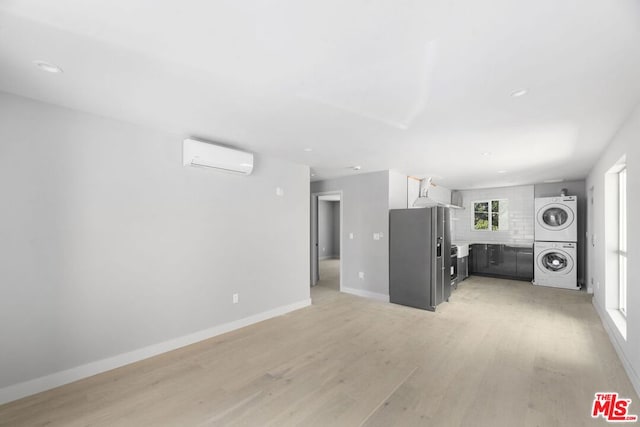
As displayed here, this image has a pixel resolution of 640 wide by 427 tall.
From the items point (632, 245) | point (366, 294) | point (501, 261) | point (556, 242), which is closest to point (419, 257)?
point (366, 294)

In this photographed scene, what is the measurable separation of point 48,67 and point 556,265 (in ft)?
25.7

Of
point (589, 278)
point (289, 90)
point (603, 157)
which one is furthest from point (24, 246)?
point (589, 278)

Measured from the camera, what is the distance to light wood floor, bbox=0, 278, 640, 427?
1.96 m

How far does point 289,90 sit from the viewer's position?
2.02 meters

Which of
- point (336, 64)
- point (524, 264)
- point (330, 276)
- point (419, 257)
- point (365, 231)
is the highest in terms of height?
point (336, 64)

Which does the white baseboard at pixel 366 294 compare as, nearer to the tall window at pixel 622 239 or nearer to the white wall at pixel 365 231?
the white wall at pixel 365 231

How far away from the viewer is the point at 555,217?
19.4 feet

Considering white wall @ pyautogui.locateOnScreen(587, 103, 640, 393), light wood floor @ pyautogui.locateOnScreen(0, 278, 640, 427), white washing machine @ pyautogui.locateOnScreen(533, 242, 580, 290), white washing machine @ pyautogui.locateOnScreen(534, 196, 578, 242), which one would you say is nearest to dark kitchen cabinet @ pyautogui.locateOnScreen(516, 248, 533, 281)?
→ white washing machine @ pyautogui.locateOnScreen(533, 242, 580, 290)

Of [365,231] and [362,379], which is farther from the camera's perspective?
[365,231]

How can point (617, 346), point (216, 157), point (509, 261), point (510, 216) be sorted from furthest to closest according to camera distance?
point (510, 216) → point (509, 261) → point (216, 157) → point (617, 346)

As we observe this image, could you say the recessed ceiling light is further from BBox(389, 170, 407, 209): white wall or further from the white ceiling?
BBox(389, 170, 407, 209): white wall

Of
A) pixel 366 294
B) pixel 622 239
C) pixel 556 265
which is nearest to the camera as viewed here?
pixel 622 239

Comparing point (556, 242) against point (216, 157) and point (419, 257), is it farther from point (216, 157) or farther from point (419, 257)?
point (216, 157)

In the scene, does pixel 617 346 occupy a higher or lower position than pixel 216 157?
lower
